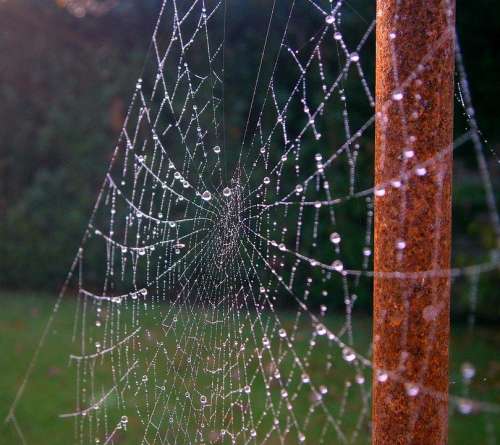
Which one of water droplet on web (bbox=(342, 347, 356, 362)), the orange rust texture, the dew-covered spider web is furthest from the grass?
the orange rust texture

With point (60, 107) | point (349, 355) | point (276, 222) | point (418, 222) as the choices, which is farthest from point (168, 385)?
point (60, 107)

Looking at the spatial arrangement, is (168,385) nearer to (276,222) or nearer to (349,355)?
(276,222)

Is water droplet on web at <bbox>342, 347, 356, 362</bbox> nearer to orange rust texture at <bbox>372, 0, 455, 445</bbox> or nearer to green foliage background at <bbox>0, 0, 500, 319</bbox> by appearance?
orange rust texture at <bbox>372, 0, 455, 445</bbox>

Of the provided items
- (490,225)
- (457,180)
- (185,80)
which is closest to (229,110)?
(185,80)

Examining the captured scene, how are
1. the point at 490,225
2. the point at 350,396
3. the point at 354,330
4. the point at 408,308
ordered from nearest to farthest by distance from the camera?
the point at 408,308 < the point at 350,396 < the point at 490,225 < the point at 354,330

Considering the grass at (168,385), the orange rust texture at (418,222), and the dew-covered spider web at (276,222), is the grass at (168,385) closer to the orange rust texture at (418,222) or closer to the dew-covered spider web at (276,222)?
the dew-covered spider web at (276,222)

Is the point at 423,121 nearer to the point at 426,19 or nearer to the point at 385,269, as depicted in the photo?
the point at 426,19
